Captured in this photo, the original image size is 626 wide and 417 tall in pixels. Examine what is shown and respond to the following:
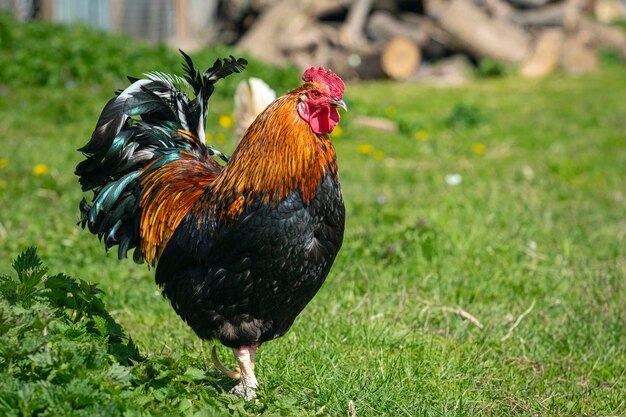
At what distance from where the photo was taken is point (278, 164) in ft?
10.2

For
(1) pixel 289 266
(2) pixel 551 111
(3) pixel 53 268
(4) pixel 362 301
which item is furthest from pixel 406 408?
(2) pixel 551 111

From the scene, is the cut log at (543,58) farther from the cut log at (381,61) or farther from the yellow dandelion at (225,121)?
the yellow dandelion at (225,121)

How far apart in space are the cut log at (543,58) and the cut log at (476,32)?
20 centimetres

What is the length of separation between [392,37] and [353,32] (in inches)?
28.3

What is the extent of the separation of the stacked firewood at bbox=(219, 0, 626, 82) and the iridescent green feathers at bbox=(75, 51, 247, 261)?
10251mm

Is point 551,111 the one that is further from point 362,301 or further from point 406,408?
point 406,408

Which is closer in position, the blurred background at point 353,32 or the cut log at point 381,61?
the cut log at point 381,61

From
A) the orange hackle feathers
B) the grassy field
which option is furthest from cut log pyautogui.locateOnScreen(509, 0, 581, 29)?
the orange hackle feathers

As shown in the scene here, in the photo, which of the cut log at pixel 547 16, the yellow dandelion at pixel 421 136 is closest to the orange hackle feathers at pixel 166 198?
the yellow dandelion at pixel 421 136

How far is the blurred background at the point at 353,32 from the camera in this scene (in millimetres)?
14008

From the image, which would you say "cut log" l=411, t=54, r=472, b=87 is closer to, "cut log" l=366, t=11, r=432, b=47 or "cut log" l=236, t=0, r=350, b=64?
"cut log" l=366, t=11, r=432, b=47

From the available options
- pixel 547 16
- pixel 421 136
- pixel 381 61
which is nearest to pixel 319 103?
pixel 421 136

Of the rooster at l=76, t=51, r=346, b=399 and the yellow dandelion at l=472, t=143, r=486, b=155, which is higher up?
the rooster at l=76, t=51, r=346, b=399

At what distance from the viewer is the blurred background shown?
1401 cm
